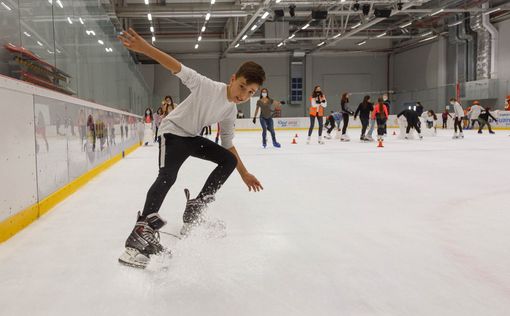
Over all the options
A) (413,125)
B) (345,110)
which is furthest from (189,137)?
(413,125)

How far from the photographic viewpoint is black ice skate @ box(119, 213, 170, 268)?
193 cm

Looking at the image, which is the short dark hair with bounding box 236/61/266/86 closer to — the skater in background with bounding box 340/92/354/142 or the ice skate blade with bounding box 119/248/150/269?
the ice skate blade with bounding box 119/248/150/269

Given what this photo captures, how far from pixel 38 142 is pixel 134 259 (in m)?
1.61

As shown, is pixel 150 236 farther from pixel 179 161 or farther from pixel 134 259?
pixel 179 161

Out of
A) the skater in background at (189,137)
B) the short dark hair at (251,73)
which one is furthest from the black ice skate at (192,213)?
the short dark hair at (251,73)

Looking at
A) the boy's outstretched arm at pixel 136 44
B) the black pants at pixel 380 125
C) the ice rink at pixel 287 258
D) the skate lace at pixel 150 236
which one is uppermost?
the boy's outstretched arm at pixel 136 44

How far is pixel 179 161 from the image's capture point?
84.9 inches

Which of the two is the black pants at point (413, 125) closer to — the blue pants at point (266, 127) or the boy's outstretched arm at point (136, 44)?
the blue pants at point (266, 127)

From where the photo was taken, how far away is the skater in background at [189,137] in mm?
1939

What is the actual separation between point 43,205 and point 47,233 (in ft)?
2.08

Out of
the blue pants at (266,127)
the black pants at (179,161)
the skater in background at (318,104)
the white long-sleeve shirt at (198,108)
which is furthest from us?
the skater in background at (318,104)

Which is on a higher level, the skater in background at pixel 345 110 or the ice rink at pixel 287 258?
the skater in background at pixel 345 110

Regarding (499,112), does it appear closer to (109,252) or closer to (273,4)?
(273,4)

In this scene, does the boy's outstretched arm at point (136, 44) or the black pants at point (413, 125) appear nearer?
the boy's outstretched arm at point (136, 44)
